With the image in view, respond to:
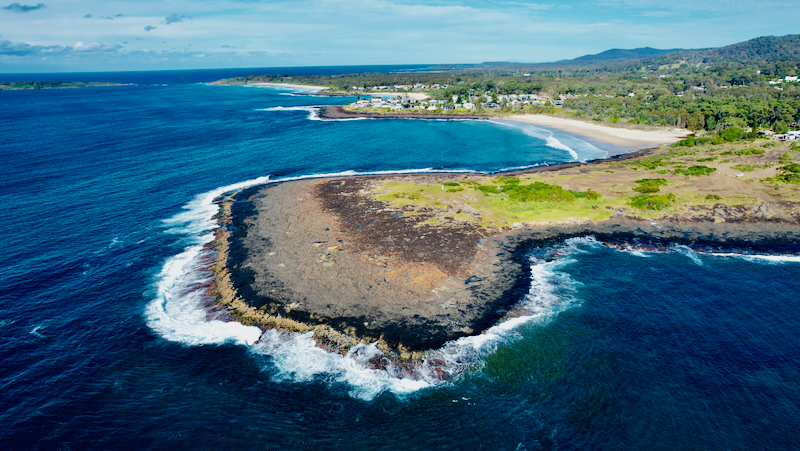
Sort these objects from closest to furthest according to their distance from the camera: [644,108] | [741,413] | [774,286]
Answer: [741,413] < [774,286] < [644,108]

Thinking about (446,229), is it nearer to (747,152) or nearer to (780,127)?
(747,152)

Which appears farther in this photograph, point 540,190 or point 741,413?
point 540,190

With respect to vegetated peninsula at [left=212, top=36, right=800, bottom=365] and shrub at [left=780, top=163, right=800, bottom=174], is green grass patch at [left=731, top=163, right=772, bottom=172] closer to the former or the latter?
vegetated peninsula at [left=212, top=36, right=800, bottom=365]

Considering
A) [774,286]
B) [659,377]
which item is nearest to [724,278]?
[774,286]

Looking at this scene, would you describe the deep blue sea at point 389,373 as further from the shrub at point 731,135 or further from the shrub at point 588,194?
the shrub at point 731,135

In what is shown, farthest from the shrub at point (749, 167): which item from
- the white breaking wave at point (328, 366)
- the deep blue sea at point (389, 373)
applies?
the white breaking wave at point (328, 366)

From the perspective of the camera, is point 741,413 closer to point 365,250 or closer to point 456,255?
point 456,255
